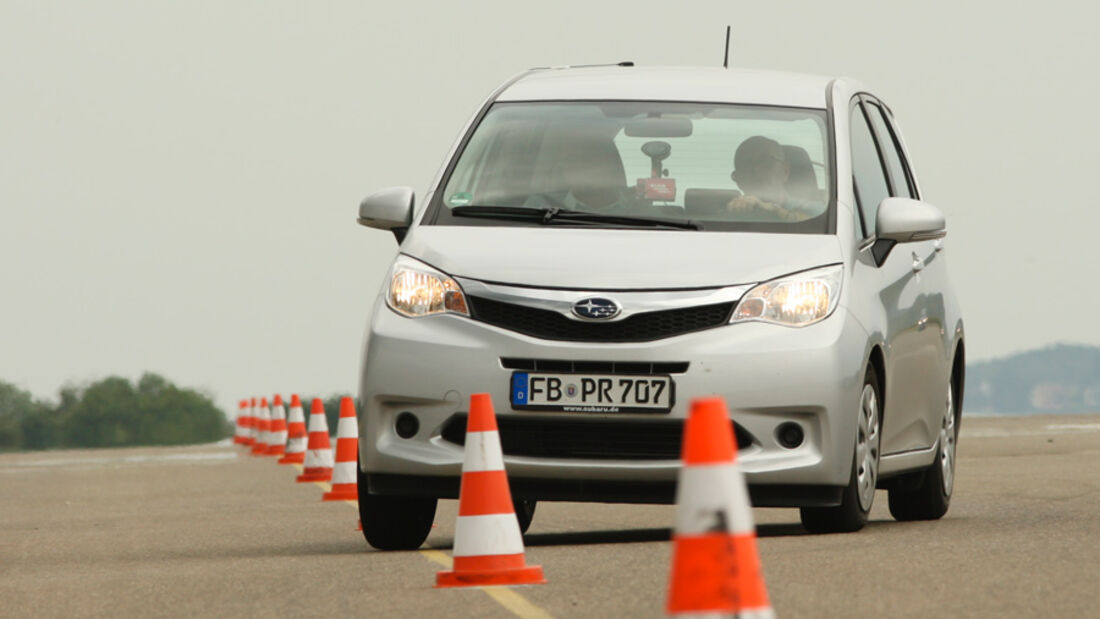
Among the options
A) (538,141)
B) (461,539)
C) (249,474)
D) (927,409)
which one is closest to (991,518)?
(927,409)

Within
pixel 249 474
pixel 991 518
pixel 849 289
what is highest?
pixel 849 289

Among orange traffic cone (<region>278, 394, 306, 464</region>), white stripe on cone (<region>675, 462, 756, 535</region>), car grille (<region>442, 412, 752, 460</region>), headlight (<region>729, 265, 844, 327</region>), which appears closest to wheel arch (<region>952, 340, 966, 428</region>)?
headlight (<region>729, 265, 844, 327</region>)

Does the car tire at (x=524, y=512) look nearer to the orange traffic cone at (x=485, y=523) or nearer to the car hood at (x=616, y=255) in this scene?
the car hood at (x=616, y=255)

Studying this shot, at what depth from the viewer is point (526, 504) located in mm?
11062

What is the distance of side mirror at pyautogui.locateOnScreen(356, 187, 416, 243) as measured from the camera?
33.9 feet

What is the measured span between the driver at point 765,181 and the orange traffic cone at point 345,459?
17.8 feet

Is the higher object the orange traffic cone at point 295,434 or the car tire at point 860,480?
the car tire at point 860,480

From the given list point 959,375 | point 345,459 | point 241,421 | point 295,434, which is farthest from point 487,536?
point 241,421

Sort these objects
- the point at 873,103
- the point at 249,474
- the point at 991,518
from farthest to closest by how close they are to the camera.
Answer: the point at 249,474 → the point at 873,103 → the point at 991,518

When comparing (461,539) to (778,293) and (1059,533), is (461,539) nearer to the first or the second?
(778,293)

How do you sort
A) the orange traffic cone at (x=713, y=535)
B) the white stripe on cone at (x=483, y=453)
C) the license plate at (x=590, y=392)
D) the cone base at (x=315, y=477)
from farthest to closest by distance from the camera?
1. the cone base at (x=315, y=477)
2. the license plate at (x=590, y=392)
3. the white stripe on cone at (x=483, y=453)
4. the orange traffic cone at (x=713, y=535)

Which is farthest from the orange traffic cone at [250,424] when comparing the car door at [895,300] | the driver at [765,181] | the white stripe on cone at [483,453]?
the white stripe on cone at [483,453]

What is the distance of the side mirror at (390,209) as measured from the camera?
1034 centimetres

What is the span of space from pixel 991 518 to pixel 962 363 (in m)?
1.56
